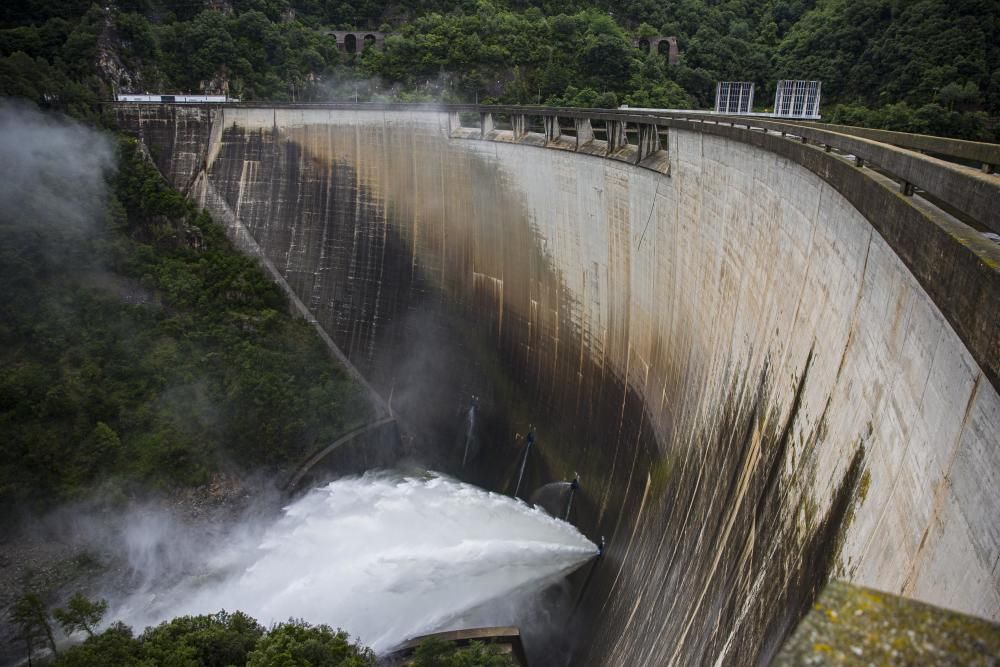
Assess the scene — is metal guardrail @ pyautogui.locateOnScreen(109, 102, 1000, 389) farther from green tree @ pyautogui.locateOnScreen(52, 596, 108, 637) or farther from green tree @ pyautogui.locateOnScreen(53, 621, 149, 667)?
green tree @ pyautogui.locateOnScreen(52, 596, 108, 637)

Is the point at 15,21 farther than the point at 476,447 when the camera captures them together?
Yes

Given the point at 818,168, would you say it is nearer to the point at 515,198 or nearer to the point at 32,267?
the point at 515,198

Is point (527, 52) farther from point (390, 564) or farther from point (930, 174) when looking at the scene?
point (930, 174)

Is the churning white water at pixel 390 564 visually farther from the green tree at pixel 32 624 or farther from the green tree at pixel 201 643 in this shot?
the green tree at pixel 201 643

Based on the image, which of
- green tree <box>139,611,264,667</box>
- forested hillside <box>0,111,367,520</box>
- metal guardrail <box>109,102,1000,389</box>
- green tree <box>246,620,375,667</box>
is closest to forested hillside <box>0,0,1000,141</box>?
forested hillside <box>0,111,367,520</box>

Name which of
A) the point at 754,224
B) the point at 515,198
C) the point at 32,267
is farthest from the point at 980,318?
the point at 32,267

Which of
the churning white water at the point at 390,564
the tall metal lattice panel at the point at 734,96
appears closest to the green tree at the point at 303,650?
the churning white water at the point at 390,564

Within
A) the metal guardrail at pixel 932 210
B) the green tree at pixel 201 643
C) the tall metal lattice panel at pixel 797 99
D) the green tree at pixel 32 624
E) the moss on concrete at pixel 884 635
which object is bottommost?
the green tree at pixel 32 624
